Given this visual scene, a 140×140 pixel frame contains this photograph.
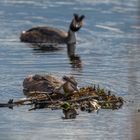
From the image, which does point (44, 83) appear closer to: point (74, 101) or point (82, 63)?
point (74, 101)

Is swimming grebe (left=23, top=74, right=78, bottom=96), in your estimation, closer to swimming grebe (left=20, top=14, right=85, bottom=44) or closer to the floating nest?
the floating nest

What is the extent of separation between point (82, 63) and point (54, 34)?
3542 mm

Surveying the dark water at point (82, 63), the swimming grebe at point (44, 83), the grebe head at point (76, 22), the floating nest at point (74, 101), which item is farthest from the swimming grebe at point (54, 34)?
the floating nest at point (74, 101)

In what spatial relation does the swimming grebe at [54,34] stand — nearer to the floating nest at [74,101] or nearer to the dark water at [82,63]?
the dark water at [82,63]

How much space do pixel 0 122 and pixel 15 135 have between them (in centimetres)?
75

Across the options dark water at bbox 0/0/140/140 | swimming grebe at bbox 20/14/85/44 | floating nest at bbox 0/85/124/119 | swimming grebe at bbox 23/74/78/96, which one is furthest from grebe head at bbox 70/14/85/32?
floating nest at bbox 0/85/124/119

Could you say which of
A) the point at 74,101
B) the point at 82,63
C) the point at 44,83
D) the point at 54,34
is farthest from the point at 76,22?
the point at 74,101

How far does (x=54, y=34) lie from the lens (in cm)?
1769

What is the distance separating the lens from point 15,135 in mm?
8828

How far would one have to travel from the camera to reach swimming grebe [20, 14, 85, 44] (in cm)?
1764

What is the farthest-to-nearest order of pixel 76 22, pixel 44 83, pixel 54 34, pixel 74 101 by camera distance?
pixel 76 22 → pixel 54 34 → pixel 44 83 → pixel 74 101

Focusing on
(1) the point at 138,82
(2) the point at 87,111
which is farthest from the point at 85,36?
(2) the point at 87,111

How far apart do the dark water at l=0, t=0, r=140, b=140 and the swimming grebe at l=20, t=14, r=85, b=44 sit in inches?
10.1

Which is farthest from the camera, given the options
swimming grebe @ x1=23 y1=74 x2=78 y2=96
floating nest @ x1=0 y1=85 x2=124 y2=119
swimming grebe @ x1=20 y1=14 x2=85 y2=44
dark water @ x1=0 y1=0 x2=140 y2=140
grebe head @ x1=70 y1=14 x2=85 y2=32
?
grebe head @ x1=70 y1=14 x2=85 y2=32
